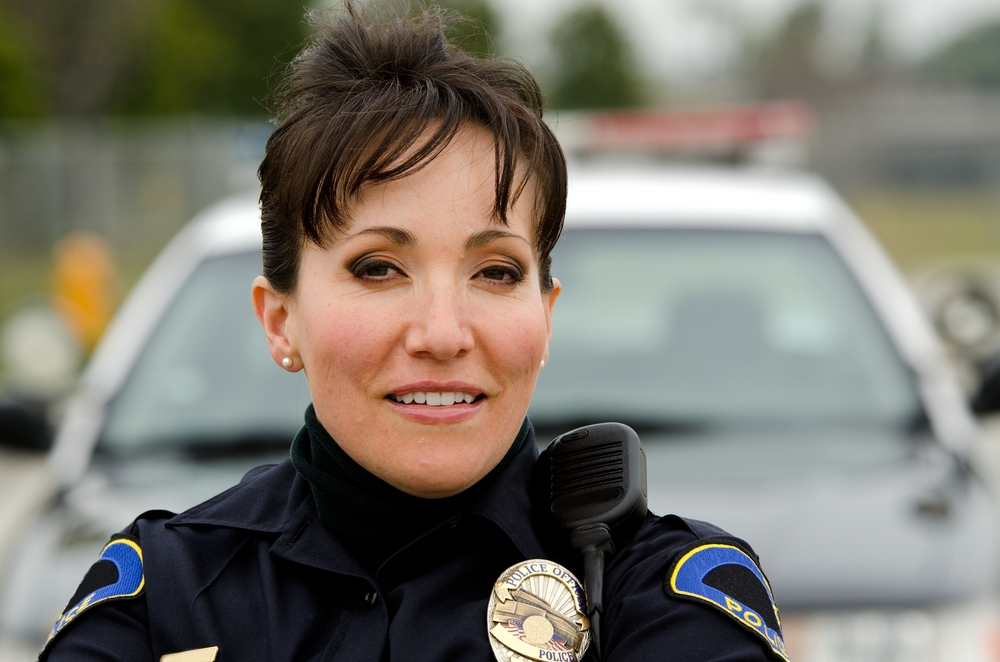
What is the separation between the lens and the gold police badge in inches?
62.5

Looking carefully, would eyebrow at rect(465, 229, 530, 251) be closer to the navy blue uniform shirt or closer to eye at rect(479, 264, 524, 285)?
eye at rect(479, 264, 524, 285)

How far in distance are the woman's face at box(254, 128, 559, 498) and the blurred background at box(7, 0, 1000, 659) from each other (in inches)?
16.7

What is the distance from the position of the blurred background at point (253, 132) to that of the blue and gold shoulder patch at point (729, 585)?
749 mm

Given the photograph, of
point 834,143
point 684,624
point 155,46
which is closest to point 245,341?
point 684,624

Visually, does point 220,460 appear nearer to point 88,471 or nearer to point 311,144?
point 88,471

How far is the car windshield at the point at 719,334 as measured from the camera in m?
3.65

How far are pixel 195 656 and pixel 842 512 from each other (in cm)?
184

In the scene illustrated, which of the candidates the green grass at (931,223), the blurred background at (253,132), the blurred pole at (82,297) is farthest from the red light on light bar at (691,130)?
the green grass at (931,223)

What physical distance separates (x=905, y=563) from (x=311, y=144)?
1788 millimetres

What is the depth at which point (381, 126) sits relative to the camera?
1.67 metres

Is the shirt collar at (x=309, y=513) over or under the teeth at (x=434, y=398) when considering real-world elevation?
under

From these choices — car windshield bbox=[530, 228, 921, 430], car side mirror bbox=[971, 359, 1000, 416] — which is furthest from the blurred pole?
car side mirror bbox=[971, 359, 1000, 416]

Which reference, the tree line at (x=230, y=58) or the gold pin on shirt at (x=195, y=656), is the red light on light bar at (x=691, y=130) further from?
the tree line at (x=230, y=58)

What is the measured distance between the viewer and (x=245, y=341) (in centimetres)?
377
